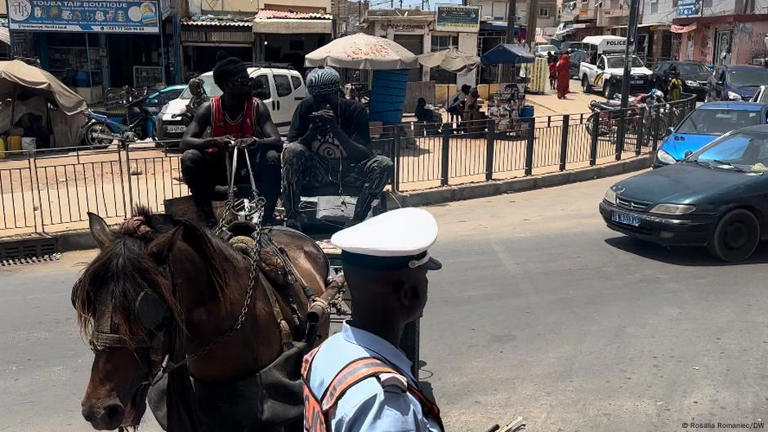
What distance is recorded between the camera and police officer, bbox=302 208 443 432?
1.74 metres

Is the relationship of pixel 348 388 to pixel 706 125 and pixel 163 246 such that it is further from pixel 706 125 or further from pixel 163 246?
pixel 706 125

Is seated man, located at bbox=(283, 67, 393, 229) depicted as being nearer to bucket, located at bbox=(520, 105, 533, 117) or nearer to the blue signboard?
bucket, located at bbox=(520, 105, 533, 117)

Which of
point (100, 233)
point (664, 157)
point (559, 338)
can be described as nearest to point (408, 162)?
point (664, 157)

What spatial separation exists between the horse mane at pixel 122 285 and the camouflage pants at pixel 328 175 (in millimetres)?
3074

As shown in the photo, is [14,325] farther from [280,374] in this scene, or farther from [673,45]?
[673,45]

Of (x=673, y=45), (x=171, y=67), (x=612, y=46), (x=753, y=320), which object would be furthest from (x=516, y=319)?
(x=673, y=45)

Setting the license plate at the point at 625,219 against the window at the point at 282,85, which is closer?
the license plate at the point at 625,219

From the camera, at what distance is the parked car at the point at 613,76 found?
2998 centimetres

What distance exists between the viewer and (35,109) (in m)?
17.0

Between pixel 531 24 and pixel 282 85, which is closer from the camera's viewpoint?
pixel 282 85

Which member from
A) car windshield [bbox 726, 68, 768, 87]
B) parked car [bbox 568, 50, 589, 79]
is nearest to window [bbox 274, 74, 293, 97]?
car windshield [bbox 726, 68, 768, 87]

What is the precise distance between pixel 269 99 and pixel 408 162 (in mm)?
5783

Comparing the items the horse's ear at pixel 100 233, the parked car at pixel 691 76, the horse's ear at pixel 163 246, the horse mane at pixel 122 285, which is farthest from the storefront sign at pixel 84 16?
the horse mane at pixel 122 285

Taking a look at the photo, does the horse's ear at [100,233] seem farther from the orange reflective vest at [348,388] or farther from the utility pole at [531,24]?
the utility pole at [531,24]
